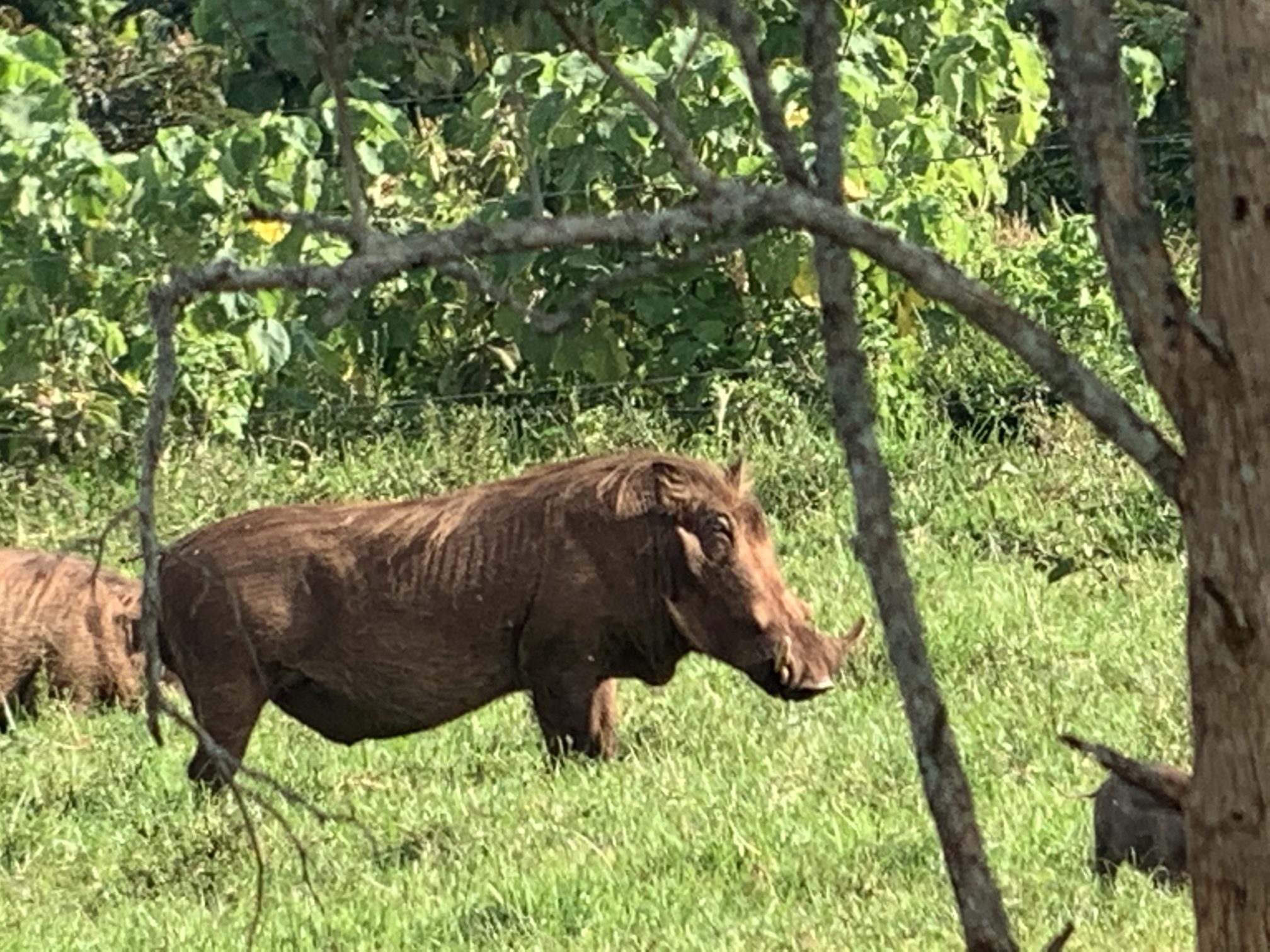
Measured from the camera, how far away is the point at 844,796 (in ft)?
20.5

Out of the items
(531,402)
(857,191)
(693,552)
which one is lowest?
(531,402)

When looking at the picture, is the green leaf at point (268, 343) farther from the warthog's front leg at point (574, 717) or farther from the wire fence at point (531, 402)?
the warthog's front leg at point (574, 717)

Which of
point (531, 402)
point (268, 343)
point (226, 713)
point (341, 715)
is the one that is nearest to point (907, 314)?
point (531, 402)

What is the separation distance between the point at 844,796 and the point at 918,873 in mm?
792

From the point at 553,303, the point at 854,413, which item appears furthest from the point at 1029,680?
the point at 854,413

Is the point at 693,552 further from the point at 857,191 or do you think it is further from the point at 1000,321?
the point at 1000,321

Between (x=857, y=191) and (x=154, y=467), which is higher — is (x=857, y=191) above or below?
below

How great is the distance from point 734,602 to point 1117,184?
491cm

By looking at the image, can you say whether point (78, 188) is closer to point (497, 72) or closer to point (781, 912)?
point (497, 72)

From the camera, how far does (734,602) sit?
7191 mm

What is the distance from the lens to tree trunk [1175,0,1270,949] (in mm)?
2248

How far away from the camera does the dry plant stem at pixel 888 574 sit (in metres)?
2.57

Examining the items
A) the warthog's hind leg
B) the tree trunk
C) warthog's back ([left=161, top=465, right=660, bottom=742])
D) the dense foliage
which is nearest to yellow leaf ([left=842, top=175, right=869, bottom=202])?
the dense foliage

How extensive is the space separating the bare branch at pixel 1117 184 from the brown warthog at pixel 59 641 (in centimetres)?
655
